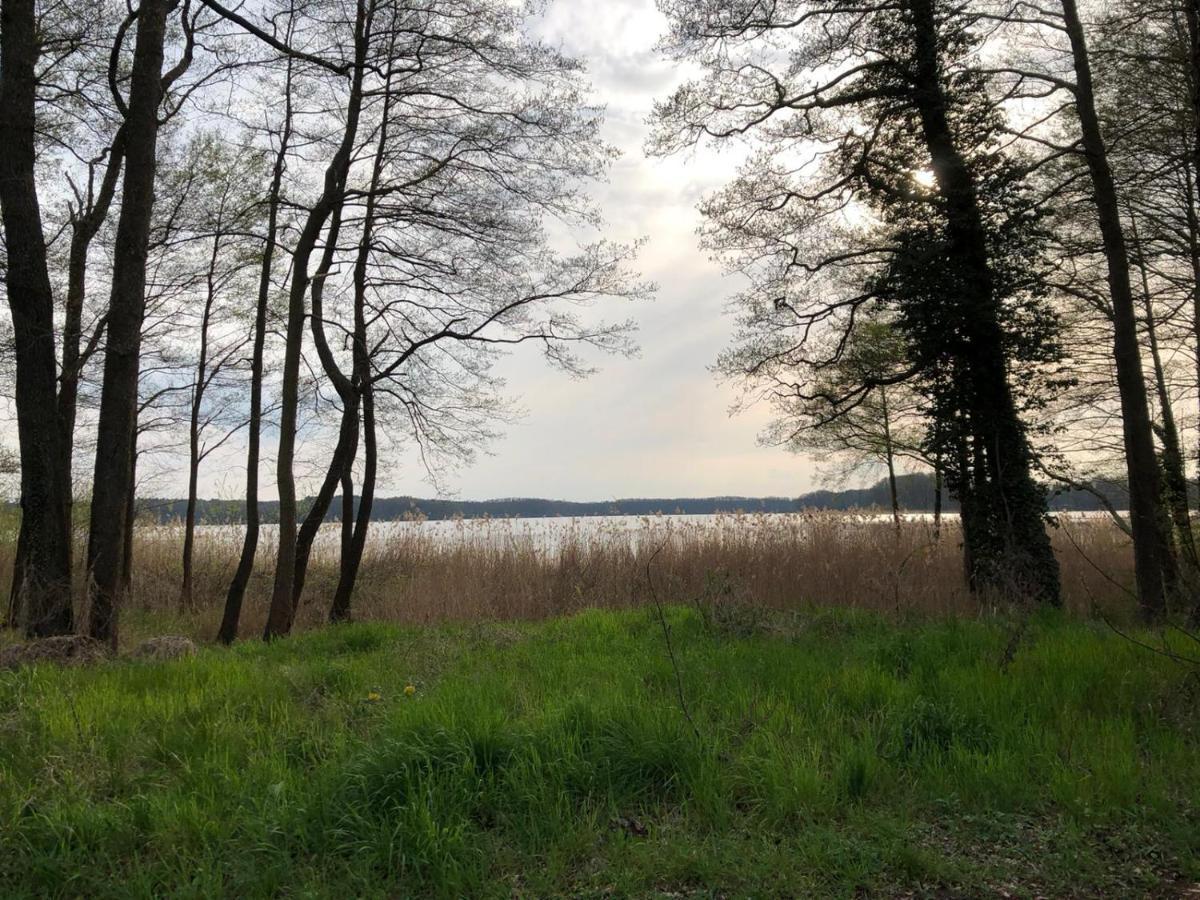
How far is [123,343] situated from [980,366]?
10.4 metres

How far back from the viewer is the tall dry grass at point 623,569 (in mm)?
10820

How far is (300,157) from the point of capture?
38.9 ft

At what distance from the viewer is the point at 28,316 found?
7.27 metres

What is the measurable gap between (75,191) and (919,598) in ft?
45.5

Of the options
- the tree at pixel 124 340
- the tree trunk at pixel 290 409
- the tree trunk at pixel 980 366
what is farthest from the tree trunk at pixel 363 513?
the tree trunk at pixel 980 366

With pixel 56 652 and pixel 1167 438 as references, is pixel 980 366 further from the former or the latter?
pixel 56 652

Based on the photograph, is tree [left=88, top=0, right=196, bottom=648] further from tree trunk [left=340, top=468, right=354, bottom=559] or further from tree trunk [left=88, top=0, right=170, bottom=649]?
tree trunk [left=340, top=468, right=354, bottom=559]

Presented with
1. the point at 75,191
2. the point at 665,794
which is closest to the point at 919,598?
the point at 665,794

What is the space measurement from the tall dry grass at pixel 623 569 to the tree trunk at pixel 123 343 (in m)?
4.49

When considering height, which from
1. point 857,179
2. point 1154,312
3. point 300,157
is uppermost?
point 300,157

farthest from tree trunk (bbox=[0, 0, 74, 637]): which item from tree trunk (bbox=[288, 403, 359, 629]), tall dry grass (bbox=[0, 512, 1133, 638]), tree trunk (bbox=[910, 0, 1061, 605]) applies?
tree trunk (bbox=[910, 0, 1061, 605])

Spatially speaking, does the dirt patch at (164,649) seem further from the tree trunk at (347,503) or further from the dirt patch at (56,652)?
the tree trunk at (347,503)

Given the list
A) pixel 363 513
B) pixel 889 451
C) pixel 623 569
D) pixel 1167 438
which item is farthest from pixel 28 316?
pixel 889 451

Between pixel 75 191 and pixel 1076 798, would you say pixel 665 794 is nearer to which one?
pixel 1076 798
